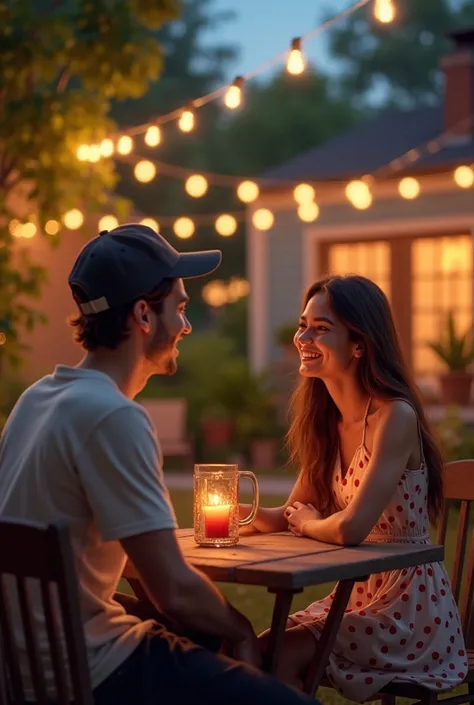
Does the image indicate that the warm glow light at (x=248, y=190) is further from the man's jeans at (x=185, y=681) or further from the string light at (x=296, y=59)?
the man's jeans at (x=185, y=681)

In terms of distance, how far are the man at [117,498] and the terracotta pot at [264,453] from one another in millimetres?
13071

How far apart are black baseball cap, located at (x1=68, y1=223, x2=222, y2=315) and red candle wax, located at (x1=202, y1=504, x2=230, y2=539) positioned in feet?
2.46

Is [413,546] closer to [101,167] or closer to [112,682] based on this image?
[112,682]

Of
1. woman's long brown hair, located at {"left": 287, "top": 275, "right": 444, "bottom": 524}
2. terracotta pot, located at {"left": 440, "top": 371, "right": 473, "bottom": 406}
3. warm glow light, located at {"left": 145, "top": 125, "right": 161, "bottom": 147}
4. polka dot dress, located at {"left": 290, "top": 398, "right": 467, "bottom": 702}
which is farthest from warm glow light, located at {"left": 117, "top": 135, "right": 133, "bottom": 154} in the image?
polka dot dress, located at {"left": 290, "top": 398, "right": 467, "bottom": 702}

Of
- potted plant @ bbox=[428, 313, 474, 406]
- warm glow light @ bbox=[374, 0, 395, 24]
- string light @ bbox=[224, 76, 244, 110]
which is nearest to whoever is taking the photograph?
warm glow light @ bbox=[374, 0, 395, 24]

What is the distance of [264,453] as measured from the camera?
52.7 feet

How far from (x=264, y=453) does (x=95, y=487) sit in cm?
1341

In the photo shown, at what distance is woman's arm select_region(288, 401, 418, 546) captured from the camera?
11.5ft

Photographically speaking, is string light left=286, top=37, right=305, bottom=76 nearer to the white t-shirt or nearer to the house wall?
the white t-shirt

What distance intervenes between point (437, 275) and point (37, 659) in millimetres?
13755

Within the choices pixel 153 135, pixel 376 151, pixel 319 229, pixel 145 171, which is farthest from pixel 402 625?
pixel 376 151

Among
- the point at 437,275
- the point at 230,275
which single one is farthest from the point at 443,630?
the point at 230,275

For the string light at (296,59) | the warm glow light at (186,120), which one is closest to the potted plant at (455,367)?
the warm glow light at (186,120)

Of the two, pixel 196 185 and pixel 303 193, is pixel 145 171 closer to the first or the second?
pixel 196 185
